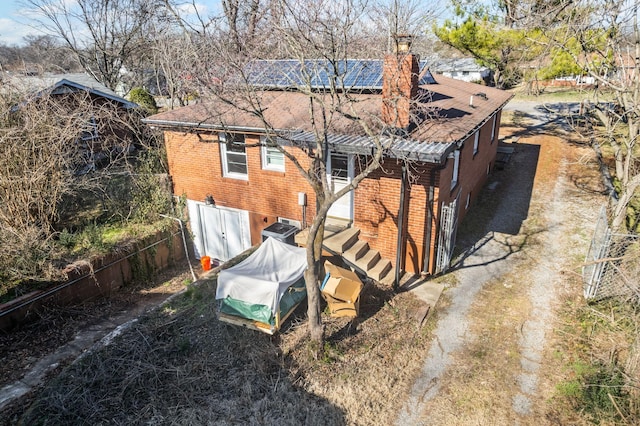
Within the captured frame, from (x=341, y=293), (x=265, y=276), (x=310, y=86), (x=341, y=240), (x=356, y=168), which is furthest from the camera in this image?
(x=356, y=168)

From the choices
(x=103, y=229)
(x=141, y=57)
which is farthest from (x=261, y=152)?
(x=141, y=57)

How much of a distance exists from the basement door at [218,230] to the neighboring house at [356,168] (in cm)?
4

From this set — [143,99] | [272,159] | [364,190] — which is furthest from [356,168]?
[143,99]

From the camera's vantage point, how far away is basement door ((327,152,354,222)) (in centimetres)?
1127

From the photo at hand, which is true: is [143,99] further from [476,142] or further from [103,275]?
[476,142]

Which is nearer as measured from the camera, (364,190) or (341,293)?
(341,293)

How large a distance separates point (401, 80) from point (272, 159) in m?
4.59

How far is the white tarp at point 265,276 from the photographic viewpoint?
7.99 metres

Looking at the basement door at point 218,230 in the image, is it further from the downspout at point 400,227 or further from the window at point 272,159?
the downspout at point 400,227

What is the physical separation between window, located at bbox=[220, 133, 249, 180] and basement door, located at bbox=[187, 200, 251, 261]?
125 cm

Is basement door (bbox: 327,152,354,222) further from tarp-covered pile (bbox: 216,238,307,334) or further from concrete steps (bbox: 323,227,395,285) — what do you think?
tarp-covered pile (bbox: 216,238,307,334)

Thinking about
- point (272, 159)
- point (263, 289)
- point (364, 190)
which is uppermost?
point (272, 159)

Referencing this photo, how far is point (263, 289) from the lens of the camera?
7996 mm

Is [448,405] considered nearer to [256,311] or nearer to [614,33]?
[256,311]
